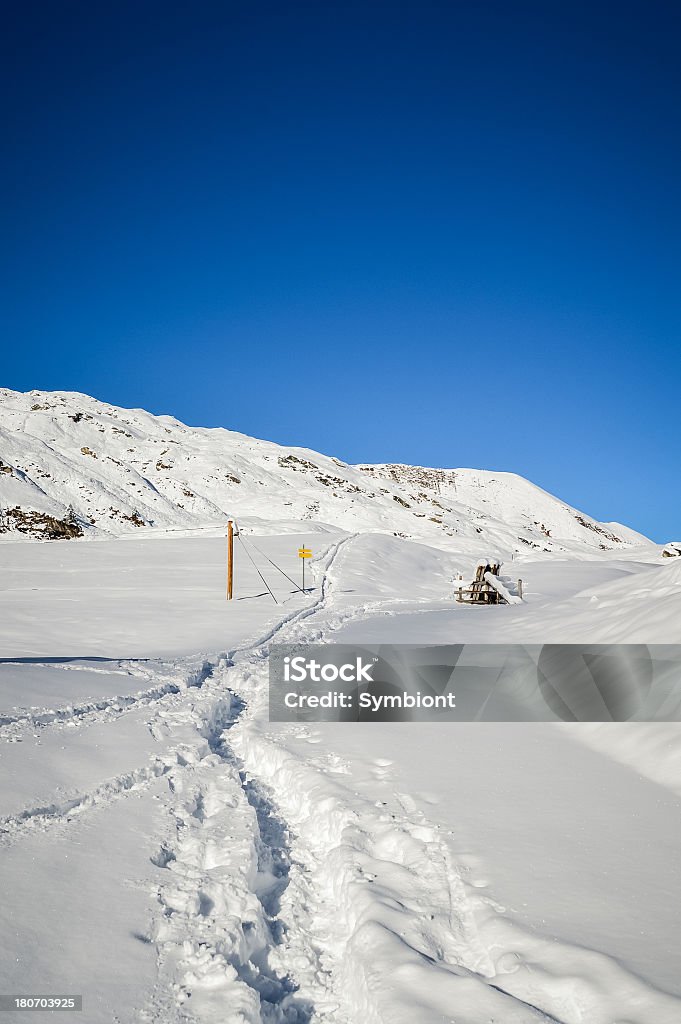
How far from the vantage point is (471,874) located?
3504mm

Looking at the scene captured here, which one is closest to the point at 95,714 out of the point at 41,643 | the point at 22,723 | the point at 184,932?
the point at 22,723

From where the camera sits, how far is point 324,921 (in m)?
3.34

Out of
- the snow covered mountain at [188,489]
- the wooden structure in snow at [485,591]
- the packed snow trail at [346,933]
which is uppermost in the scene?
the snow covered mountain at [188,489]

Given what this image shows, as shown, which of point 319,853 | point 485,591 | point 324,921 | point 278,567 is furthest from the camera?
point 278,567

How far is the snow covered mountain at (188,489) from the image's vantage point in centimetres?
4844

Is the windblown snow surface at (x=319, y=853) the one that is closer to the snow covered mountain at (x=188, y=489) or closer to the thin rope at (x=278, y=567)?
the thin rope at (x=278, y=567)

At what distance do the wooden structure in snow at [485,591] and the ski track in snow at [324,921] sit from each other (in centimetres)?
1796

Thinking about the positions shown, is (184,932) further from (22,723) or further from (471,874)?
(22,723)

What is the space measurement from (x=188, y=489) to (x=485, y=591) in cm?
4793

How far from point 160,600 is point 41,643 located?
23.2ft

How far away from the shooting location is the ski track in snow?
8.31 ft

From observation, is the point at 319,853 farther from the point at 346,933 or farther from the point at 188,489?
the point at 188,489

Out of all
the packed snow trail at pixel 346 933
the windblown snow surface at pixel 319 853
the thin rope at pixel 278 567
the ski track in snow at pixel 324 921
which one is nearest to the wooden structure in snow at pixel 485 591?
the thin rope at pixel 278 567

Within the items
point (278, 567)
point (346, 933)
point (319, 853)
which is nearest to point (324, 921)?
point (346, 933)
